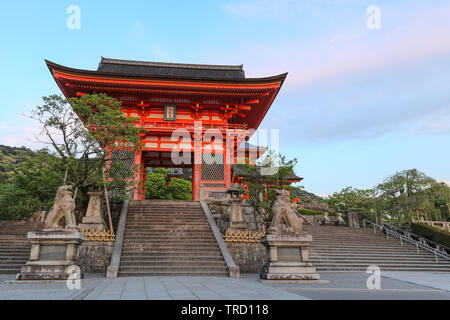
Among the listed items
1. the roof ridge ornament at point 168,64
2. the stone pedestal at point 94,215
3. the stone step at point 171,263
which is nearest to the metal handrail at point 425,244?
the stone step at point 171,263

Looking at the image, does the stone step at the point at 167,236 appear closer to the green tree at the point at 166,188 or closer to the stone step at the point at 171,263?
the stone step at the point at 171,263

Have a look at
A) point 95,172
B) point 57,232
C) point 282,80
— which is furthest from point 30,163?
point 282,80

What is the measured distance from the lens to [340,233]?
55.5 ft

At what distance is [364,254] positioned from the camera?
44.3 feet

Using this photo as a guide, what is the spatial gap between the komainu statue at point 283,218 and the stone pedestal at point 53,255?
18.7ft

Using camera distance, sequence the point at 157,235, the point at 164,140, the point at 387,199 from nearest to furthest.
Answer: the point at 157,235 → the point at 164,140 → the point at 387,199

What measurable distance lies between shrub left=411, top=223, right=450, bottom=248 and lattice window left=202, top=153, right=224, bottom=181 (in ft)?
42.6

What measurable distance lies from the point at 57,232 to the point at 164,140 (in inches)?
440

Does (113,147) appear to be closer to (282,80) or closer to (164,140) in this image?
(164,140)

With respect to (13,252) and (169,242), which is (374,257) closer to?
(169,242)

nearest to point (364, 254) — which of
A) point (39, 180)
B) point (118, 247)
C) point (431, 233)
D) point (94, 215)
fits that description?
point (431, 233)

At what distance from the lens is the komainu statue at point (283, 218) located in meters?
8.27

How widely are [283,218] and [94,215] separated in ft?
27.8
